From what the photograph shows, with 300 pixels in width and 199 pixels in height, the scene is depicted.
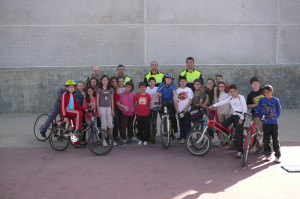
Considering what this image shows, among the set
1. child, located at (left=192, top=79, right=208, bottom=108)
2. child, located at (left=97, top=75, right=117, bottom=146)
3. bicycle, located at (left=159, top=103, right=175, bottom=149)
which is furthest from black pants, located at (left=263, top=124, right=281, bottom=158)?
child, located at (left=97, top=75, right=117, bottom=146)

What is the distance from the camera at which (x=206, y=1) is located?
1437 cm

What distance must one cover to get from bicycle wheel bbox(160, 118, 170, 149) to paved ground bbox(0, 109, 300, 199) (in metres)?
0.17

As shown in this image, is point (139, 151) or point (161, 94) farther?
point (161, 94)

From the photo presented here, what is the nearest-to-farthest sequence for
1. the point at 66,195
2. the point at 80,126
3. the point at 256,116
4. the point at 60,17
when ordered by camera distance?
the point at 66,195 → the point at 256,116 → the point at 80,126 → the point at 60,17

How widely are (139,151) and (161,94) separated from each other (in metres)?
1.68

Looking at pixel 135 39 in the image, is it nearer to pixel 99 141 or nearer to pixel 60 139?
pixel 60 139

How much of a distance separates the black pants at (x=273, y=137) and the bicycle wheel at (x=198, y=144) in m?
1.15

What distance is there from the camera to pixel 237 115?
759cm

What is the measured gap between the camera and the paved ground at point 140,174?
552cm

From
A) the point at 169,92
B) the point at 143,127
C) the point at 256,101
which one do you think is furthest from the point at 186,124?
the point at 256,101

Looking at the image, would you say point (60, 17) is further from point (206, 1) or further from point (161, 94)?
point (161, 94)

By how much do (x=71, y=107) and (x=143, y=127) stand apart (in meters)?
1.86

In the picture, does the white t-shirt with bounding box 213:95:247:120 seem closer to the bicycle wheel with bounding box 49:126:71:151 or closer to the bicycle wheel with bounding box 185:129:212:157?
the bicycle wheel with bounding box 185:129:212:157

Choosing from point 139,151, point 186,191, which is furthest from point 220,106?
point 186,191
